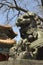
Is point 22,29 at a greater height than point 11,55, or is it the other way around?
point 22,29

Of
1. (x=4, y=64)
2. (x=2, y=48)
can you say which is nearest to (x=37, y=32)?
(x=4, y=64)

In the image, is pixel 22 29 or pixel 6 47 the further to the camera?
pixel 6 47

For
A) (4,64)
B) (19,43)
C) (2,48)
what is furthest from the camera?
(2,48)

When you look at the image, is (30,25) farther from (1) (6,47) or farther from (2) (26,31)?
(1) (6,47)

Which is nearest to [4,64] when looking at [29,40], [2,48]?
[29,40]

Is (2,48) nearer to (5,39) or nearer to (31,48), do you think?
(5,39)

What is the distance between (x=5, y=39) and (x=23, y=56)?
13.3 meters

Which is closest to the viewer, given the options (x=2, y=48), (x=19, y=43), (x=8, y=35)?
(x=19, y=43)

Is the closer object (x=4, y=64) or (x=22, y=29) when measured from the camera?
(x=4, y=64)

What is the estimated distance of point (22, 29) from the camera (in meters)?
6.30

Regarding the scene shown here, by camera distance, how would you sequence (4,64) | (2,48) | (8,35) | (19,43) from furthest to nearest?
1. (8,35)
2. (2,48)
3. (19,43)
4. (4,64)

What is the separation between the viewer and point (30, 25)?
6.25m

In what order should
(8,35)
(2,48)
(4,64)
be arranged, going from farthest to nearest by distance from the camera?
1. (8,35)
2. (2,48)
3. (4,64)

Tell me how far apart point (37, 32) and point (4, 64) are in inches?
41.6
